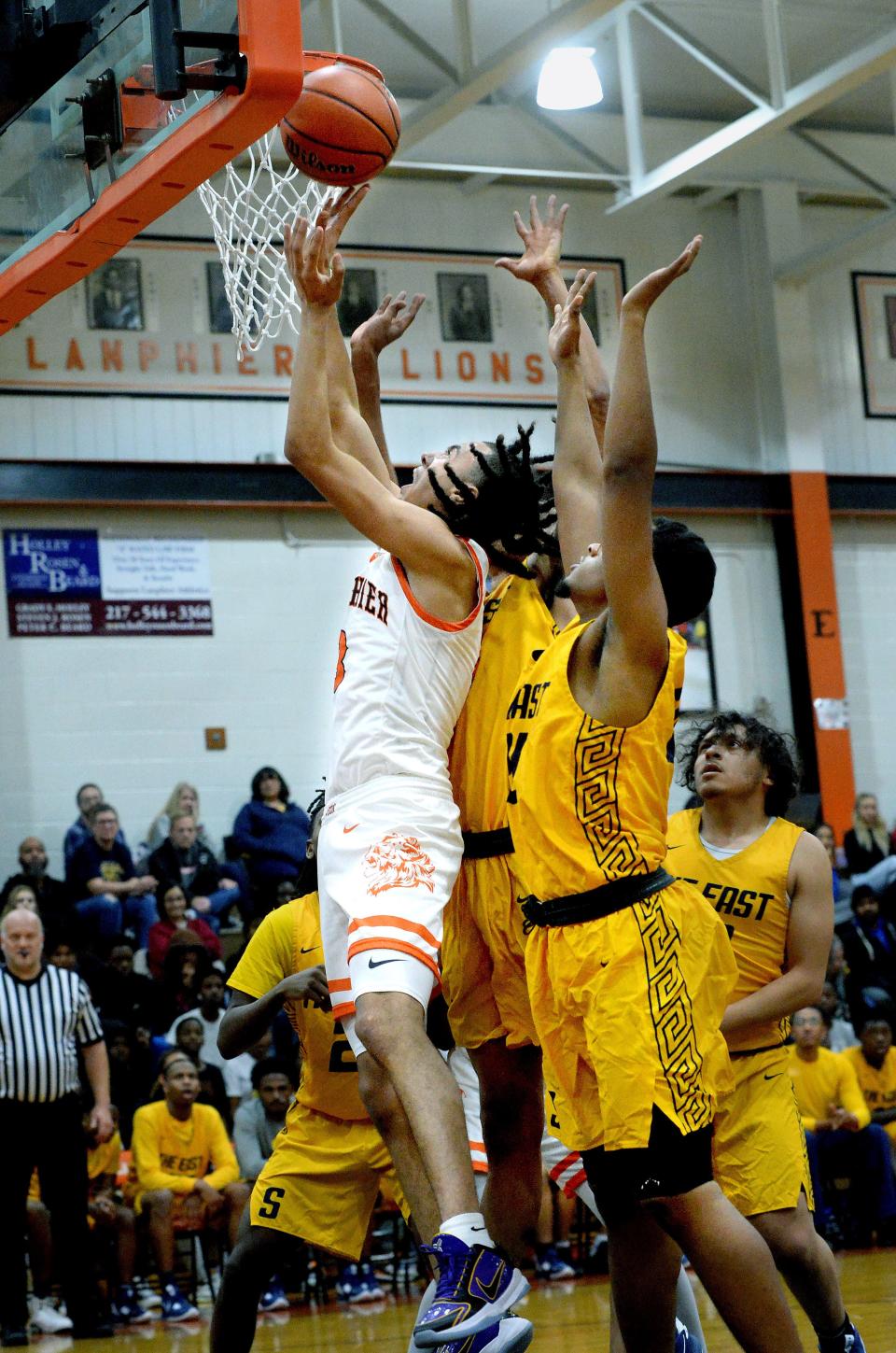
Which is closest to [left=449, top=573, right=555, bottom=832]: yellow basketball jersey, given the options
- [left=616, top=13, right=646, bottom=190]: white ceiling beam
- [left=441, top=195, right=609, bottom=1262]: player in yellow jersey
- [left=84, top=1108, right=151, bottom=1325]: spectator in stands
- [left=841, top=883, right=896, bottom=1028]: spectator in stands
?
[left=441, top=195, right=609, bottom=1262]: player in yellow jersey

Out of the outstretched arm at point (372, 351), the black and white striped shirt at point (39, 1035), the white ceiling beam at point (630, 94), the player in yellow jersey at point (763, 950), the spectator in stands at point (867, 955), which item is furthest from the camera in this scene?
the white ceiling beam at point (630, 94)

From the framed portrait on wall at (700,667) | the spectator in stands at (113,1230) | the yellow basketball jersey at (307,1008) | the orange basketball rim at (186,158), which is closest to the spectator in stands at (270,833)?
the spectator in stands at (113,1230)

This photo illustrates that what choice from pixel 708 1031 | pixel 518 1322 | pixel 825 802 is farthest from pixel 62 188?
pixel 825 802

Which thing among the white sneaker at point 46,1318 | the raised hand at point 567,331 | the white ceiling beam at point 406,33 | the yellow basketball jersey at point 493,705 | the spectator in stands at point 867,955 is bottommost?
the white sneaker at point 46,1318

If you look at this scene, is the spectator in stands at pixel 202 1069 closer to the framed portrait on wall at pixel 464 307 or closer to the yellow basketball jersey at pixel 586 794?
the yellow basketball jersey at pixel 586 794

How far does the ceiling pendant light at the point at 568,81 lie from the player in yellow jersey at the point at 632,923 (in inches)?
418

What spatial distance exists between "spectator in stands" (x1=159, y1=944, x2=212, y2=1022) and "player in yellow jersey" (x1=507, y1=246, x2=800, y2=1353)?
804 centimetres

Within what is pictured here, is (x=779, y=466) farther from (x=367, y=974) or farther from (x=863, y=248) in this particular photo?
(x=367, y=974)

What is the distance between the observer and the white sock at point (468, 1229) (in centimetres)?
351

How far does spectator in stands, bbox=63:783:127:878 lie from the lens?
1364 centimetres

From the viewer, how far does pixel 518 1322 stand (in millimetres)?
3469

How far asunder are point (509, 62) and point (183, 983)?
6994 millimetres

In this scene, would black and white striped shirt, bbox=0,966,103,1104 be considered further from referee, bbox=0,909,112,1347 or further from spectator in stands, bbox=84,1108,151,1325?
spectator in stands, bbox=84,1108,151,1325

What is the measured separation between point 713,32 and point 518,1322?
14353mm
